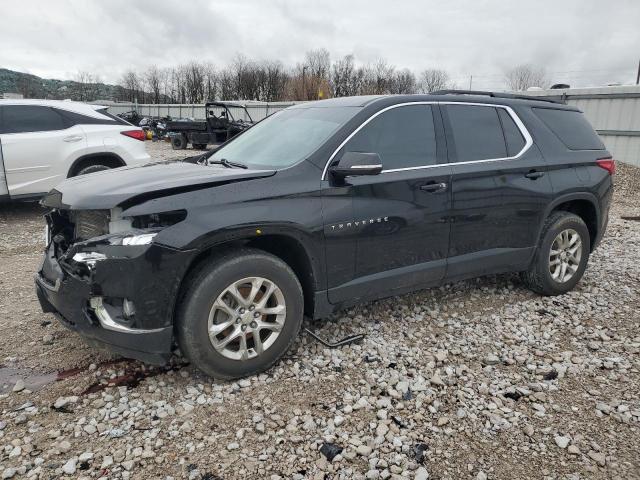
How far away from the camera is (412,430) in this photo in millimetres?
2666

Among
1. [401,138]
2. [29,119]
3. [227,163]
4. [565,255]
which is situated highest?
[29,119]

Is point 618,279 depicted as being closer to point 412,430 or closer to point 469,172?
point 469,172

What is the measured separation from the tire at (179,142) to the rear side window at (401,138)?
790 inches

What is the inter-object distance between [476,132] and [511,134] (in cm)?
43

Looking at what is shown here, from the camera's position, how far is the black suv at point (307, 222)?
9.01ft

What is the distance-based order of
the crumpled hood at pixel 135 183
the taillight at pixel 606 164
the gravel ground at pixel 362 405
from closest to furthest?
the gravel ground at pixel 362 405 < the crumpled hood at pixel 135 183 < the taillight at pixel 606 164

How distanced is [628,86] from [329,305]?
45.0 feet

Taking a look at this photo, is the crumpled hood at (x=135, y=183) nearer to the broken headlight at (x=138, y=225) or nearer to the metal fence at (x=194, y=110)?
the broken headlight at (x=138, y=225)

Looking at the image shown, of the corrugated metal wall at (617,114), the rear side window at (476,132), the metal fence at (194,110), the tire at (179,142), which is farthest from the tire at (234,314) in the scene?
the tire at (179,142)

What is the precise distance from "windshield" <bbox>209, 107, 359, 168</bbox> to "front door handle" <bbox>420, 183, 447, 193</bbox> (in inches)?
30.1

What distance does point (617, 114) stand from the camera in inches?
534

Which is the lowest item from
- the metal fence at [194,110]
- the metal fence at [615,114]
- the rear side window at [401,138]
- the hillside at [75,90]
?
the rear side window at [401,138]

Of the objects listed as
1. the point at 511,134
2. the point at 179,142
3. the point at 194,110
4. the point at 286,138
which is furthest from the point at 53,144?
the point at 194,110

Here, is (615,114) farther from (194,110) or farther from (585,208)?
(194,110)
